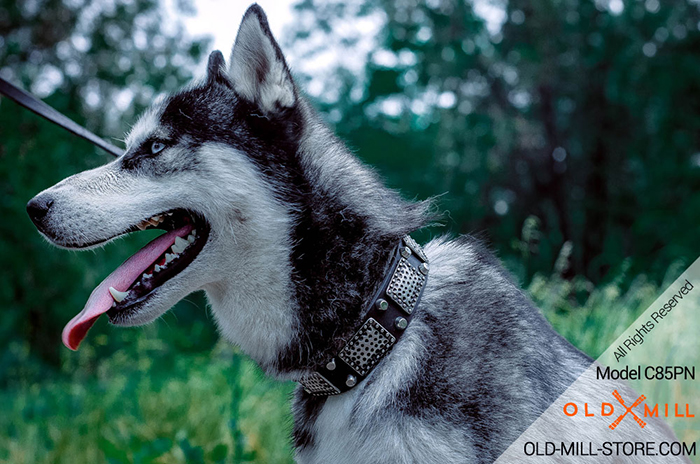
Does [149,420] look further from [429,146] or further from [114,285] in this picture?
[429,146]

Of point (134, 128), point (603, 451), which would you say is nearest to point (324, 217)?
point (134, 128)

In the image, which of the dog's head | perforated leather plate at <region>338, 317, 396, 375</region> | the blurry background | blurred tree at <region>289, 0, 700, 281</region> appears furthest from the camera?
blurred tree at <region>289, 0, 700, 281</region>

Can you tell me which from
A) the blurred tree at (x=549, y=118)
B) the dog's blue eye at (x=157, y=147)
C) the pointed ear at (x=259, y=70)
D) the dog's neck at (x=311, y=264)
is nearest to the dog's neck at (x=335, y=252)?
the dog's neck at (x=311, y=264)

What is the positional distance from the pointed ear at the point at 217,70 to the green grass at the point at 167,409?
1338 mm

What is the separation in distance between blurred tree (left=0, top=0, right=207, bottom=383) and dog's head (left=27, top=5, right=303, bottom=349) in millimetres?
3897

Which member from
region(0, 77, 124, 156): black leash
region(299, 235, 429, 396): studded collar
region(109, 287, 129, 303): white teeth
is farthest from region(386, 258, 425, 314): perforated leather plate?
region(0, 77, 124, 156): black leash

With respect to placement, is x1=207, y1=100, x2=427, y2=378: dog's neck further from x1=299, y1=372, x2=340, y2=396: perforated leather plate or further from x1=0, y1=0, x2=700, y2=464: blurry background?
x1=0, y1=0, x2=700, y2=464: blurry background

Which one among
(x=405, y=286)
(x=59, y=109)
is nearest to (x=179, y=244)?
(x=405, y=286)

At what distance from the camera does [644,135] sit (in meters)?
14.7

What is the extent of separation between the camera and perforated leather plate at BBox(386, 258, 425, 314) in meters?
1.97

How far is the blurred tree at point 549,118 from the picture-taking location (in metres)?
13.9

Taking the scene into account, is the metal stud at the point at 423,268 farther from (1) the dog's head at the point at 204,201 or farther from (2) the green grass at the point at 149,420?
(2) the green grass at the point at 149,420

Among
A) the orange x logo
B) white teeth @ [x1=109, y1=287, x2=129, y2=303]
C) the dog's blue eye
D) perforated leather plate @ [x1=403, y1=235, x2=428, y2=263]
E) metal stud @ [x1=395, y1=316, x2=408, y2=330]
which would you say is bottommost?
the orange x logo

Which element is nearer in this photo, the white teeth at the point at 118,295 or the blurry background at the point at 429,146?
the white teeth at the point at 118,295
